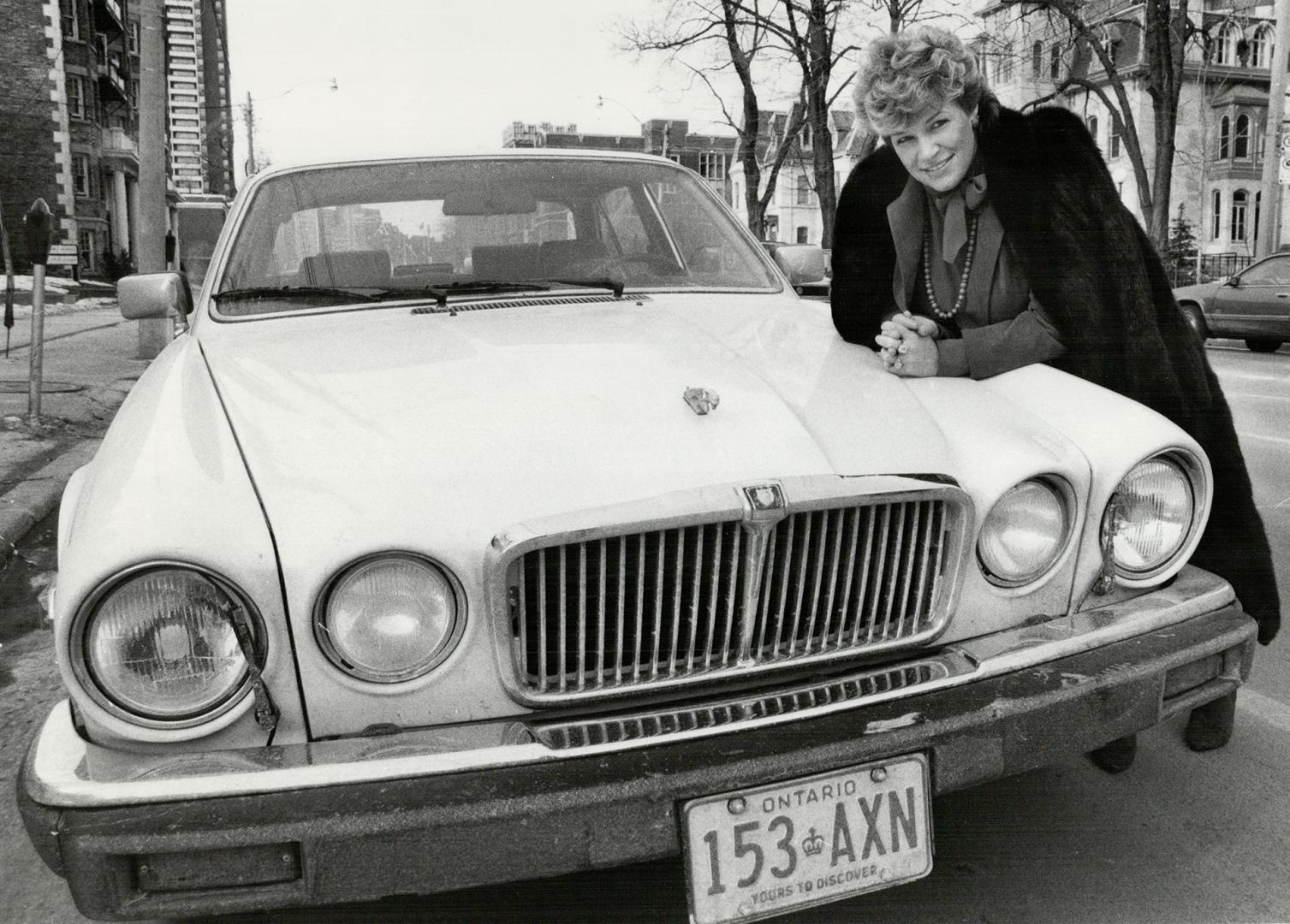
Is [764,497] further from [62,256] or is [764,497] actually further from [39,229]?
[62,256]

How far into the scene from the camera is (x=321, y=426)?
216 cm

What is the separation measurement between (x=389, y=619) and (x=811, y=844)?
75cm

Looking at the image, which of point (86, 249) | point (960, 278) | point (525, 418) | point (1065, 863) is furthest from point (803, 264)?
point (86, 249)

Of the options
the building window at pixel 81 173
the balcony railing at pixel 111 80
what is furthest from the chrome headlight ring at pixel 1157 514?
the balcony railing at pixel 111 80

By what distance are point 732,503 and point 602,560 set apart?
230mm

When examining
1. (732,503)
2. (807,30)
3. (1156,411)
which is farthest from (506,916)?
(807,30)

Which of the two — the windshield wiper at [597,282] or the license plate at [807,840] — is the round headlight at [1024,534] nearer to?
the license plate at [807,840]

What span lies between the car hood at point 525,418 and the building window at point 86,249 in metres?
39.5

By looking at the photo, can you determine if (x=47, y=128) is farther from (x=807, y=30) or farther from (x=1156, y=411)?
(x=1156, y=411)

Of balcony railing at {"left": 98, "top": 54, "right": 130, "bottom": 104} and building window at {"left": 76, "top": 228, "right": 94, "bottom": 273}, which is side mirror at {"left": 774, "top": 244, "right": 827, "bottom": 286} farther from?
balcony railing at {"left": 98, "top": 54, "right": 130, "bottom": 104}

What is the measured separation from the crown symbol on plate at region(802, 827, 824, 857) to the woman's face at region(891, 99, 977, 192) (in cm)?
178

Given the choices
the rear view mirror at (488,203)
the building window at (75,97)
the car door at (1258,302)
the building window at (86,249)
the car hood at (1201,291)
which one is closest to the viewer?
the rear view mirror at (488,203)

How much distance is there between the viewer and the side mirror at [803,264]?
396 centimetres

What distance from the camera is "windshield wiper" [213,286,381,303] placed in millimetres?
3154
